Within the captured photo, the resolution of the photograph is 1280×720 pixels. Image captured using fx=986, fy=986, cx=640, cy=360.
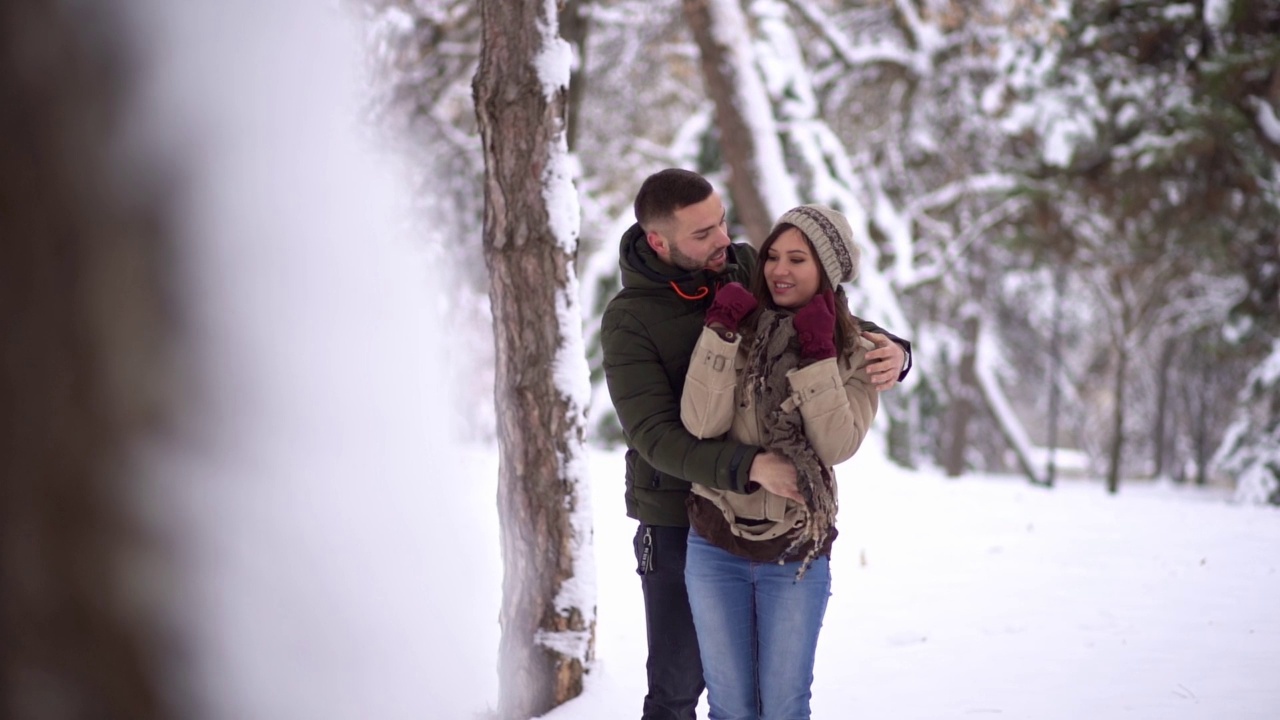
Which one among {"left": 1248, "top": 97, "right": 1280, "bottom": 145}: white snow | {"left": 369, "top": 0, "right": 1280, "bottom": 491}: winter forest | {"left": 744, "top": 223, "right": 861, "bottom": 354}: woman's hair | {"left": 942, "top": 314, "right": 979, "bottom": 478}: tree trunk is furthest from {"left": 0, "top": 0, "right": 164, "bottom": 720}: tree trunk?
{"left": 942, "top": 314, "right": 979, "bottom": 478}: tree trunk

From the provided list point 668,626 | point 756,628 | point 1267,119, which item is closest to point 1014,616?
point 668,626

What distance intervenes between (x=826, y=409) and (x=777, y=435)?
0.39 feet

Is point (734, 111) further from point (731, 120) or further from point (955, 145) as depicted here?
point (955, 145)

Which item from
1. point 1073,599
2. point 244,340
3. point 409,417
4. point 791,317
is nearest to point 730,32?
point 1073,599

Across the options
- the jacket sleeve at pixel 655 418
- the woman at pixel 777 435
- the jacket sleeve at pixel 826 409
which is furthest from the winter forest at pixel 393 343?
the jacket sleeve at pixel 826 409

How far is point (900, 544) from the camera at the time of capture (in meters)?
6.58

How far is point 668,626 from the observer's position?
2619mm

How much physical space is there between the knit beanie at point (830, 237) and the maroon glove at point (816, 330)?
0.39 feet

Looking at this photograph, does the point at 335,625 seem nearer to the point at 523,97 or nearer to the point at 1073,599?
the point at 523,97

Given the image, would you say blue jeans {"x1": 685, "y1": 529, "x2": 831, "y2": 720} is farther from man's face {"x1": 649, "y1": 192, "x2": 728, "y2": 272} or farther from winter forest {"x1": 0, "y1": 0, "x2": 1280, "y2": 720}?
winter forest {"x1": 0, "y1": 0, "x2": 1280, "y2": 720}

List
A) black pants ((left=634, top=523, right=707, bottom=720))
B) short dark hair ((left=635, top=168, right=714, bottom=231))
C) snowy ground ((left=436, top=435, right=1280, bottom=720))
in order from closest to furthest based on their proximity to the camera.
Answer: short dark hair ((left=635, top=168, right=714, bottom=231)) → black pants ((left=634, top=523, right=707, bottom=720)) → snowy ground ((left=436, top=435, right=1280, bottom=720))

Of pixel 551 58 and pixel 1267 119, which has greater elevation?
pixel 1267 119

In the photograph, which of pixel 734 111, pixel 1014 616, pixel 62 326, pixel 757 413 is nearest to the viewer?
pixel 62 326

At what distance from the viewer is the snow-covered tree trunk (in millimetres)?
3422
